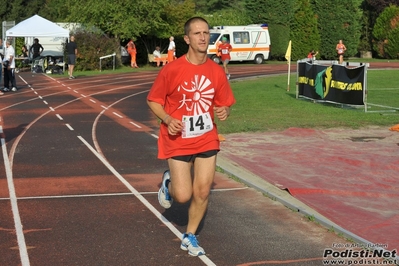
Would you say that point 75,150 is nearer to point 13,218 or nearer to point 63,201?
point 63,201

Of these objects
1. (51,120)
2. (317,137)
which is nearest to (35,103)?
(51,120)

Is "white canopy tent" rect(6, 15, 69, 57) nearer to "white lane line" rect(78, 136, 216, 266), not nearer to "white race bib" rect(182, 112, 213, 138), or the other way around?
"white lane line" rect(78, 136, 216, 266)

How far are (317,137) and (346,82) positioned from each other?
5642 millimetres

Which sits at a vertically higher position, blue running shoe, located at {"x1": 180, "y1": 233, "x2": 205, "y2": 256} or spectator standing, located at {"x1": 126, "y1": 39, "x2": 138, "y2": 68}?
spectator standing, located at {"x1": 126, "y1": 39, "x2": 138, "y2": 68}

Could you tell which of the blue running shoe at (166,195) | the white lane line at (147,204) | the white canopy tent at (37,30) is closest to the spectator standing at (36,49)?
the white canopy tent at (37,30)

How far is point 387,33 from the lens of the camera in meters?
60.5

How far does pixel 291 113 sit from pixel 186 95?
13.7m

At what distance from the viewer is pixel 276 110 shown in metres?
21.7

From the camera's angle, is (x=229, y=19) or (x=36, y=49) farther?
(x=229, y=19)

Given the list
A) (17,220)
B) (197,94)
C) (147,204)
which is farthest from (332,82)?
(197,94)

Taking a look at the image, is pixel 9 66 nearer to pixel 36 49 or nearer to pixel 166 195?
pixel 36 49

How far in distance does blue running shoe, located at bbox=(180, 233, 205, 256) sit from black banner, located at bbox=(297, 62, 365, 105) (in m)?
13.5

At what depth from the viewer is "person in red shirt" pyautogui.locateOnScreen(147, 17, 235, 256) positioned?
7332mm

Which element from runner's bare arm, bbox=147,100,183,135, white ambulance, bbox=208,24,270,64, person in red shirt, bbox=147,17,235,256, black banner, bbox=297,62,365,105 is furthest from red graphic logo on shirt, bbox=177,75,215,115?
white ambulance, bbox=208,24,270,64
